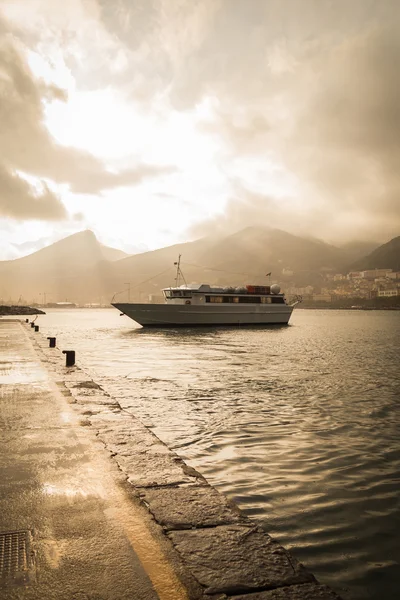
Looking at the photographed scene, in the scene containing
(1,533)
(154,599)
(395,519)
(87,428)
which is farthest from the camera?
(87,428)

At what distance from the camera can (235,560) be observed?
2.91m

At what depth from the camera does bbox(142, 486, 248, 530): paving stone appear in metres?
3.42

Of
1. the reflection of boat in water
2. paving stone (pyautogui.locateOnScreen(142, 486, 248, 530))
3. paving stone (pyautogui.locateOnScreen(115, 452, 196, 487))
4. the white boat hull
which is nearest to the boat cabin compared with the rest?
the reflection of boat in water

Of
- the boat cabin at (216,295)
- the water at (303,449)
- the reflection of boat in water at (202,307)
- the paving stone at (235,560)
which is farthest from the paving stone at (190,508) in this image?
the boat cabin at (216,295)

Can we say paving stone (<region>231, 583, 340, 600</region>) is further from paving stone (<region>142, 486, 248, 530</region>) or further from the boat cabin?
the boat cabin

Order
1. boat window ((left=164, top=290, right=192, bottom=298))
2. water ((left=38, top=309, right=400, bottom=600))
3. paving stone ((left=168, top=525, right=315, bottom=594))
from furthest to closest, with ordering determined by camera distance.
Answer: boat window ((left=164, top=290, right=192, bottom=298)) < water ((left=38, top=309, right=400, bottom=600)) < paving stone ((left=168, top=525, right=315, bottom=594))

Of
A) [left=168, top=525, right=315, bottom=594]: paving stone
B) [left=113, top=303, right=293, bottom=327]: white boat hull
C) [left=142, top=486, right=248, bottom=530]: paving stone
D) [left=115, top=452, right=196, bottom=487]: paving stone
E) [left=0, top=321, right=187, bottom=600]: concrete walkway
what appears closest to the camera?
[left=0, top=321, right=187, bottom=600]: concrete walkway

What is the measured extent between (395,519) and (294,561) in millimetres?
2298

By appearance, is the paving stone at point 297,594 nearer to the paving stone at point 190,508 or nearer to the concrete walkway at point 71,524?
the concrete walkway at point 71,524

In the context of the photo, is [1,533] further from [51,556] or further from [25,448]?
[25,448]

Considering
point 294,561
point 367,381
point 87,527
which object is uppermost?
point 87,527

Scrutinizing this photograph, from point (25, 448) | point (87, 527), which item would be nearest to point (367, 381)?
point (25, 448)

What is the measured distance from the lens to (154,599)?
2.33m

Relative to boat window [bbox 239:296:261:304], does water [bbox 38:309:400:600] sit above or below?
below
